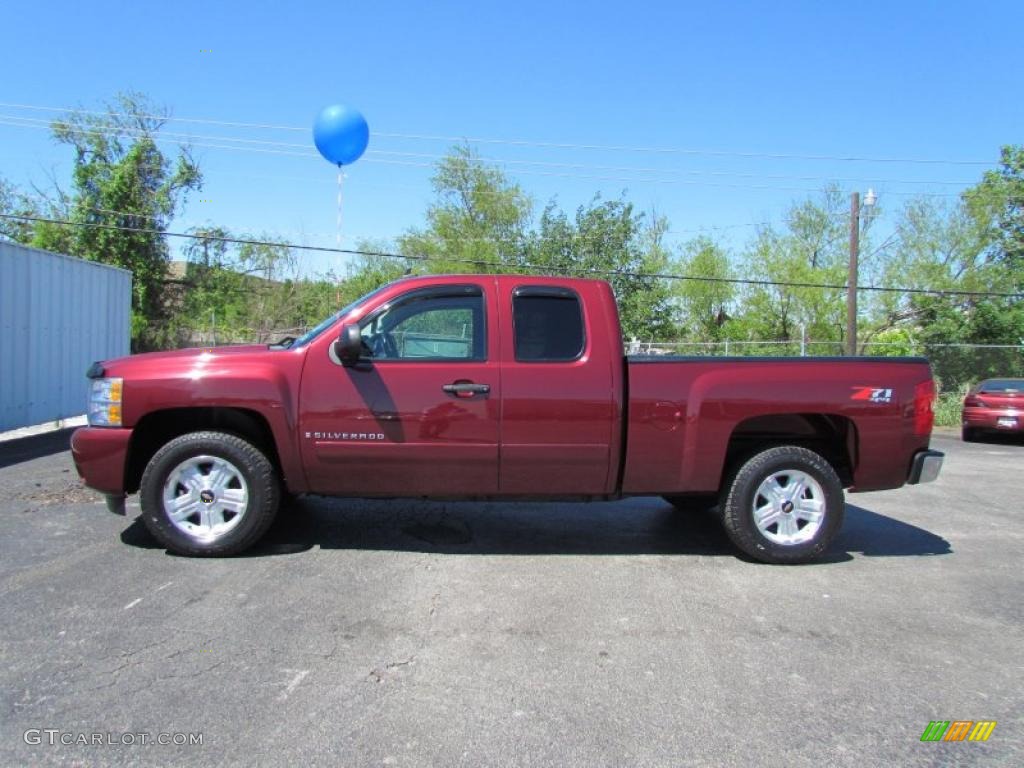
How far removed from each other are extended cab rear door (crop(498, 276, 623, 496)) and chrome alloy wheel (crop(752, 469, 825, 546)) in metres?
1.08

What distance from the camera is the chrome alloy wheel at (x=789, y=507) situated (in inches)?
196

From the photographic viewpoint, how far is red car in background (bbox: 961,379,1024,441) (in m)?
13.7

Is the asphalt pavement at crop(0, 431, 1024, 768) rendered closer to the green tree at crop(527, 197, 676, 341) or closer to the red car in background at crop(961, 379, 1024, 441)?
the red car in background at crop(961, 379, 1024, 441)

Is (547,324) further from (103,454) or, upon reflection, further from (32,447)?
(32,447)

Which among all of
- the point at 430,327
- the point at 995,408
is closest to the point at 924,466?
the point at 430,327

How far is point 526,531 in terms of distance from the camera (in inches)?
226

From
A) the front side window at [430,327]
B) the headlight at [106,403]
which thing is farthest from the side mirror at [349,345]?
the headlight at [106,403]

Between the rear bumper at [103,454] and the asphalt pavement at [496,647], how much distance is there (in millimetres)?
547

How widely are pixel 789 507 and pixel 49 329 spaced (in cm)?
1143

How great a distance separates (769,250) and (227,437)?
31.1 m

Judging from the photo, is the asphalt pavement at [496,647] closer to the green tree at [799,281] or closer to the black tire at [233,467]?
the black tire at [233,467]

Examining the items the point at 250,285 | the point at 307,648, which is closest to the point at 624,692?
the point at 307,648

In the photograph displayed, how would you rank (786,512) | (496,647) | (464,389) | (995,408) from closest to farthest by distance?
(496,647)
(464,389)
(786,512)
(995,408)

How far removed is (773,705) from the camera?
307 cm
